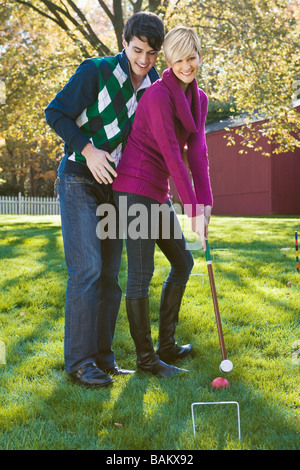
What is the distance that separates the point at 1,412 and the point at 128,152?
154 centimetres

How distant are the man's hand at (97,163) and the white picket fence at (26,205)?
2118cm

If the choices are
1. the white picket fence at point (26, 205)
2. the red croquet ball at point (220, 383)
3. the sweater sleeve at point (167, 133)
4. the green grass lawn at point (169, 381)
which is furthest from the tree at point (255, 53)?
the white picket fence at point (26, 205)

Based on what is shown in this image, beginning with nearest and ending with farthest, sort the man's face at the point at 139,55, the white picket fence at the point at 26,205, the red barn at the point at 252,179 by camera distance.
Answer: the man's face at the point at 139,55 → the red barn at the point at 252,179 → the white picket fence at the point at 26,205

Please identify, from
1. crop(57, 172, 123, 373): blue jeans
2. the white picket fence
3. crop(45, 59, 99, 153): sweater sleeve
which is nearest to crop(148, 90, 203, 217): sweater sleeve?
crop(45, 59, 99, 153): sweater sleeve

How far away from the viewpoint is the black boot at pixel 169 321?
10.6 ft

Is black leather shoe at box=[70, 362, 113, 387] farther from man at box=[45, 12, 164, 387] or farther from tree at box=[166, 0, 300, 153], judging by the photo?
tree at box=[166, 0, 300, 153]

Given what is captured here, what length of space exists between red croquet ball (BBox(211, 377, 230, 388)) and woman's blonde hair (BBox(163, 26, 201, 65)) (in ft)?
5.77

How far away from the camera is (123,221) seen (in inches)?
114

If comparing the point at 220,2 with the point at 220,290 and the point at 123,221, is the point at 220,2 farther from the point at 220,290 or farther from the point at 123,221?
the point at 123,221

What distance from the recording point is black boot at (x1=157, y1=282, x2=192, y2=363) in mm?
3217

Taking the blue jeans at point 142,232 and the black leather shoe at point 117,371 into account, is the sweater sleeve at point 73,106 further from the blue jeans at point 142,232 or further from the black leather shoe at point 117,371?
the black leather shoe at point 117,371
